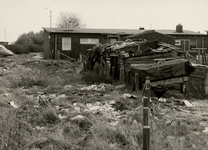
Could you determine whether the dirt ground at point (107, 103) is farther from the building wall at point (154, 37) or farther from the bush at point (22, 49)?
the bush at point (22, 49)

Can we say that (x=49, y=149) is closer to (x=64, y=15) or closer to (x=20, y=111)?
(x=20, y=111)

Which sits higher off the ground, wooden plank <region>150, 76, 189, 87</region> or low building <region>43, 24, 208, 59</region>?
low building <region>43, 24, 208, 59</region>

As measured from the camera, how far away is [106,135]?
16.9 feet

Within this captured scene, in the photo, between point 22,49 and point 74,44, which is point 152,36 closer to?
point 74,44

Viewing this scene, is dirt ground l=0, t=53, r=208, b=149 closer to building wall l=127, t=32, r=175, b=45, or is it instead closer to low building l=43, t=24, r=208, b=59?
building wall l=127, t=32, r=175, b=45

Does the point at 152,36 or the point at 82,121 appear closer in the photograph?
the point at 82,121

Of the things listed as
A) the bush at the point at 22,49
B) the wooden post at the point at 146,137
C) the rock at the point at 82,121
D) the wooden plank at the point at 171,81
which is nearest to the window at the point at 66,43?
the bush at the point at 22,49

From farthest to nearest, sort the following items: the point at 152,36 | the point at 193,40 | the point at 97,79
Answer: the point at 193,40 < the point at 152,36 < the point at 97,79

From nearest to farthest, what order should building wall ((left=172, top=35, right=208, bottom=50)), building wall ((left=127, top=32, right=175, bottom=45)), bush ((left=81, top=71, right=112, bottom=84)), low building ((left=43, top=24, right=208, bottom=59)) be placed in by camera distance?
bush ((left=81, top=71, right=112, bottom=84))
building wall ((left=127, top=32, right=175, bottom=45))
low building ((left=43, top=24, right=208, bottom=59))
building wall ((left=172, top=35, right=208, bottom=50))

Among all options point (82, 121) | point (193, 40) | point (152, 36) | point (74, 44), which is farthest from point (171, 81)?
point (193, 40)

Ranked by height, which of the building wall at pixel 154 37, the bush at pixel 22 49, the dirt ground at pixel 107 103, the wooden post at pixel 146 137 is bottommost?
the dirt ground at pixel 107 103

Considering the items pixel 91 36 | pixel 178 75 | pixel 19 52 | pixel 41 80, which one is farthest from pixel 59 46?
pixel 178 75

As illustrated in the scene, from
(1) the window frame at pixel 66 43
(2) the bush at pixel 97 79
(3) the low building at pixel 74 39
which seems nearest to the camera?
(2) the bush at pixel 97 79

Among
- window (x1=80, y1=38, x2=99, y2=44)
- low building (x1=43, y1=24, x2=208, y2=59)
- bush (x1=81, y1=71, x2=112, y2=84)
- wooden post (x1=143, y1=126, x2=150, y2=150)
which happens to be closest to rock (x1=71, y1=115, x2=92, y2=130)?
wooden post (x1=143, y1=126, x2=150, y2=150)
